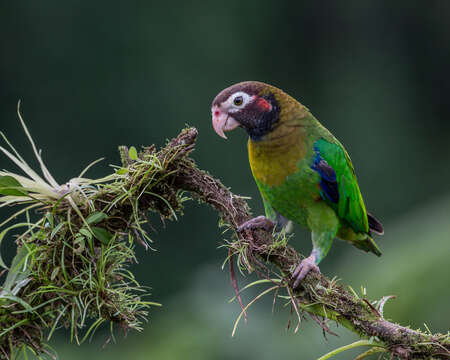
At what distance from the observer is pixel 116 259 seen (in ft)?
7.07

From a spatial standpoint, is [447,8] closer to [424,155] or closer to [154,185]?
[424,155]

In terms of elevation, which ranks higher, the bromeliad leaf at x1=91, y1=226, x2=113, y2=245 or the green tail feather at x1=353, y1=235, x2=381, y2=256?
the bromeliad leaf at x1=91, y1=226, x2=113, y2=245

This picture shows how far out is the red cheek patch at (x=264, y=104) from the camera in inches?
122

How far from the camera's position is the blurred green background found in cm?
1056

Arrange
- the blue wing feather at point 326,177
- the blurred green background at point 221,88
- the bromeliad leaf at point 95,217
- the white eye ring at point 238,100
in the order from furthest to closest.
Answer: the blurred green background at point 221,88 < the blue wing feather at point 326,177 < the white eye ring at point 238,100 < the bromeliad leaf at point 95,217

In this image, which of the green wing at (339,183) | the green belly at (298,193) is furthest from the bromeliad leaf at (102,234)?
the green wing at (339,183)

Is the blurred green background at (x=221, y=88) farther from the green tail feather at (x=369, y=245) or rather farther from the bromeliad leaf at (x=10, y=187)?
the bromeliad leaf at (x=10, y=187)

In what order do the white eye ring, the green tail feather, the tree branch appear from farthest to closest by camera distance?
the green tail feather
the white eye ring
the tree branch

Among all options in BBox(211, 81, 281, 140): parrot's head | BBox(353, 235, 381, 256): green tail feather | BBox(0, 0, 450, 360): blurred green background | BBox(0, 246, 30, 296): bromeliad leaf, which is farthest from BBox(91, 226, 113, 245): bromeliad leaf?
BBox(0, 0, 450, 360): blurred green background

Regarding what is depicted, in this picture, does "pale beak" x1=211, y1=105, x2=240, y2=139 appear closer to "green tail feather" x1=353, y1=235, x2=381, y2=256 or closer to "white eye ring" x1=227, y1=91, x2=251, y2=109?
"white eye ring" x1=227, y1=91, x2=251, y2=109

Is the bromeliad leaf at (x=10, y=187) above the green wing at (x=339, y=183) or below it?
above

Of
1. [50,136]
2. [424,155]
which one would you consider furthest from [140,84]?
[424,155]

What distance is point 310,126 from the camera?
321 cm

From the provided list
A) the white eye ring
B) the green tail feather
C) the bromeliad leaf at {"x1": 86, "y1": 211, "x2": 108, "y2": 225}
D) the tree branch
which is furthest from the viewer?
the green tail feather
